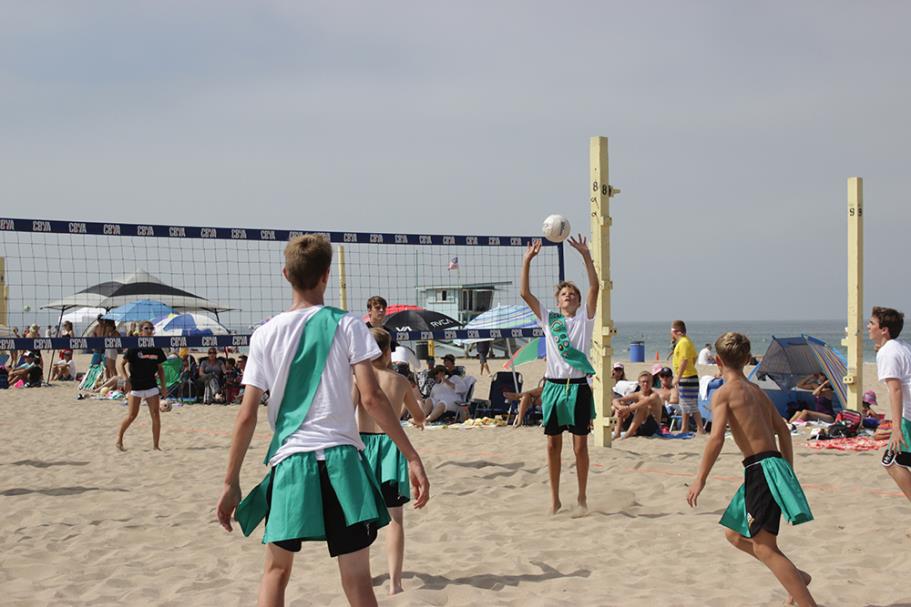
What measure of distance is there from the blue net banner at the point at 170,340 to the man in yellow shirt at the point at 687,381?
1883mm

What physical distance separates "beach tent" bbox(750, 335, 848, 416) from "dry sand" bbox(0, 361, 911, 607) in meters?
3.62

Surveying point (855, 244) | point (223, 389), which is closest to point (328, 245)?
point (855, 244)

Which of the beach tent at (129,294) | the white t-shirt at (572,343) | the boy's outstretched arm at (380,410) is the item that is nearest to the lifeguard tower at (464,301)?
the beach tent at (129,294)

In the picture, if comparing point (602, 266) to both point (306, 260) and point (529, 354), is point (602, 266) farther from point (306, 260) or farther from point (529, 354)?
point (306, 260)

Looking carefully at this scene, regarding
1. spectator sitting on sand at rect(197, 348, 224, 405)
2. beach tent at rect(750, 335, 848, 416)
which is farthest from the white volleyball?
spectator sitting on sand at rect(197, 348, 224, 405)

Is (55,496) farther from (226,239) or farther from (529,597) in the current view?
(529,597)

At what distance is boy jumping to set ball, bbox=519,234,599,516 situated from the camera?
16.9 ft

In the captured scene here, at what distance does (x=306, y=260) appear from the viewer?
249 centimetres

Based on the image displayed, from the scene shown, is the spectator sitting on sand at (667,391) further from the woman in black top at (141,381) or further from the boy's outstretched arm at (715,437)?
the boy's outstretched arm at (715,437)

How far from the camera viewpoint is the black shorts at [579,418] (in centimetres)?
513

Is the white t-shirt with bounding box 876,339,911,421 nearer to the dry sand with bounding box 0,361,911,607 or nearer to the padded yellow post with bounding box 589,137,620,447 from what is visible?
the dry sand with bounding box 0,361,911,607

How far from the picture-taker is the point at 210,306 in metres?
22.5

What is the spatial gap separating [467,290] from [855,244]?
1109 inches

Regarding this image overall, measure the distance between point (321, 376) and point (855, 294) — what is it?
8726mm
